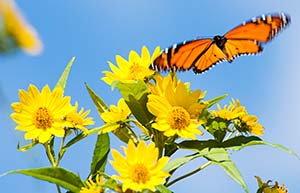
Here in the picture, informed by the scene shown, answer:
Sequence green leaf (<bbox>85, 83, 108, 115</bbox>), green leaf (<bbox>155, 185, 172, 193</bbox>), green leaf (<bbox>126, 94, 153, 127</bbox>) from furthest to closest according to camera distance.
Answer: green leaf (<bbox>85, 83, 108, 115</bbox>)
green leaf (<bbox>126, 94, 153, 127</bbox>)
green leaf (<bbox>155, 185, 172, 193</bbox>)

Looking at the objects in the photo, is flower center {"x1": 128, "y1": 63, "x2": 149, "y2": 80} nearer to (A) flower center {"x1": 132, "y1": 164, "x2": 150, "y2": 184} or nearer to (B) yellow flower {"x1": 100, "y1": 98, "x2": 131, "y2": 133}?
(B) yellow flower {"x1": 100, "y1": 98, "x2": 131, "y2": 133}

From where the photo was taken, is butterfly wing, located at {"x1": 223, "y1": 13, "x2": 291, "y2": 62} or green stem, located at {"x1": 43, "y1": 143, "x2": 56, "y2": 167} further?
butterfly wing, located at {"x1": 223, "y1": 13, "x2": 291, "y2": 62}

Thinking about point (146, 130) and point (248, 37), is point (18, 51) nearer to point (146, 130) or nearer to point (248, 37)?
point (146, 130)

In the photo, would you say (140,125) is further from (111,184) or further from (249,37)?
(249,37)

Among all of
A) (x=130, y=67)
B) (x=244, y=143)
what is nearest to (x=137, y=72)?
(x=130, y=67)

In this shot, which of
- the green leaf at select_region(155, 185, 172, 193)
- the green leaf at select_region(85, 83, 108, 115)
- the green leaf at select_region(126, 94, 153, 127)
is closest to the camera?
the green leaf at select_region(155, 185, 172, 193)

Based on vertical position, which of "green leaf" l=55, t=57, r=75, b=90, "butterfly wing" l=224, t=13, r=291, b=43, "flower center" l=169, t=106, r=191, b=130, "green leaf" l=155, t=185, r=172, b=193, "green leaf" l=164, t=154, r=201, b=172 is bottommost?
"green leaf" l=155, t=185, r=172, b=193

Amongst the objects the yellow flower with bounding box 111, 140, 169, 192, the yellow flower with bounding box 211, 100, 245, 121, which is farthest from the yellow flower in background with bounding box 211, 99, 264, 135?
the yellow flower with bounding box 111, 140, 169, 192

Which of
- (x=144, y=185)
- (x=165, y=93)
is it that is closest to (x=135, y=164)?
(x=144, y=185)
